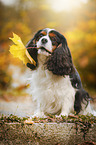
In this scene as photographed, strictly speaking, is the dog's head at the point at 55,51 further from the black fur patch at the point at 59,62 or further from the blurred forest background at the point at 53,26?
the blurred forest background at the point at 53,26

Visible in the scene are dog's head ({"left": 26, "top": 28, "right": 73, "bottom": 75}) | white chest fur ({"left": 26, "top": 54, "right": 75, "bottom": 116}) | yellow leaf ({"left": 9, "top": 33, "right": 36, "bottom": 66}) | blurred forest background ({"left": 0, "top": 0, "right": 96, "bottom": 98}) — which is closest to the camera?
yellow leaf ({"left": 9, "top": 33, "right": 36, "bottom": 66})

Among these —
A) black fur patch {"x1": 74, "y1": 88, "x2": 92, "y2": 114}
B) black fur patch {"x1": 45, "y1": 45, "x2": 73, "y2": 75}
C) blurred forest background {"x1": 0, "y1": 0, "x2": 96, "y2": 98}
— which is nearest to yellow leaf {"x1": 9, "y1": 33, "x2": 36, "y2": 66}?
black fur patch {"x1": 45, "y1": 45, "x2": 73, "y2": 75}

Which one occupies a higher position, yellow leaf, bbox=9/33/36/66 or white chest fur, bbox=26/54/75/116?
yellow leaf, bbox=9/33/36/66

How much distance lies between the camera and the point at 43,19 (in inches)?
358

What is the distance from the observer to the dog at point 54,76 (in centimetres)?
287

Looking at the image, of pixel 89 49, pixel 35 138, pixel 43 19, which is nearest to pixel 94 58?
pixel 89 49

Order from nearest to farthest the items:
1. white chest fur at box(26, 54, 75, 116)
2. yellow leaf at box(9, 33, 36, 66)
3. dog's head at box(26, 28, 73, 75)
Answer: yellow leaf at box(9, 33, 36, 66)
dog's head at box(26, 28, 73, 75)
white chest fur at box(26, 54, 75, 116)

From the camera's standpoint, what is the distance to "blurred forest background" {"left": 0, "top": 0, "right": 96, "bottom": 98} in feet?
28.0

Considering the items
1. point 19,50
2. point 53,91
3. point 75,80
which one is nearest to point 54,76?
point 53,91

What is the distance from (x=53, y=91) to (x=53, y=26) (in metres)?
6.27

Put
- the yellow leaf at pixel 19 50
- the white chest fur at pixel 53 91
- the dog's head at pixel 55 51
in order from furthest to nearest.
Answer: the white chest fur at pixel 53 91, the dog's head at pixel 55 51, the yellow leaf at pixel 19 50

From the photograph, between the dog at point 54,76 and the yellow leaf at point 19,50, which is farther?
the dog at point 54,76

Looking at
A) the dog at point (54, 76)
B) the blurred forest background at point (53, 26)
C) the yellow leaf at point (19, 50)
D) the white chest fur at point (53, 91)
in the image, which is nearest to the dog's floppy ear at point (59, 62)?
the dog at point (54, 76)

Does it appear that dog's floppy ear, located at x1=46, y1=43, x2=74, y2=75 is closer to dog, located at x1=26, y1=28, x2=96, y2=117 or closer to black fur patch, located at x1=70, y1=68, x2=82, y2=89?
dog, located at x1=26, y1=28, x2=96, y2=117
